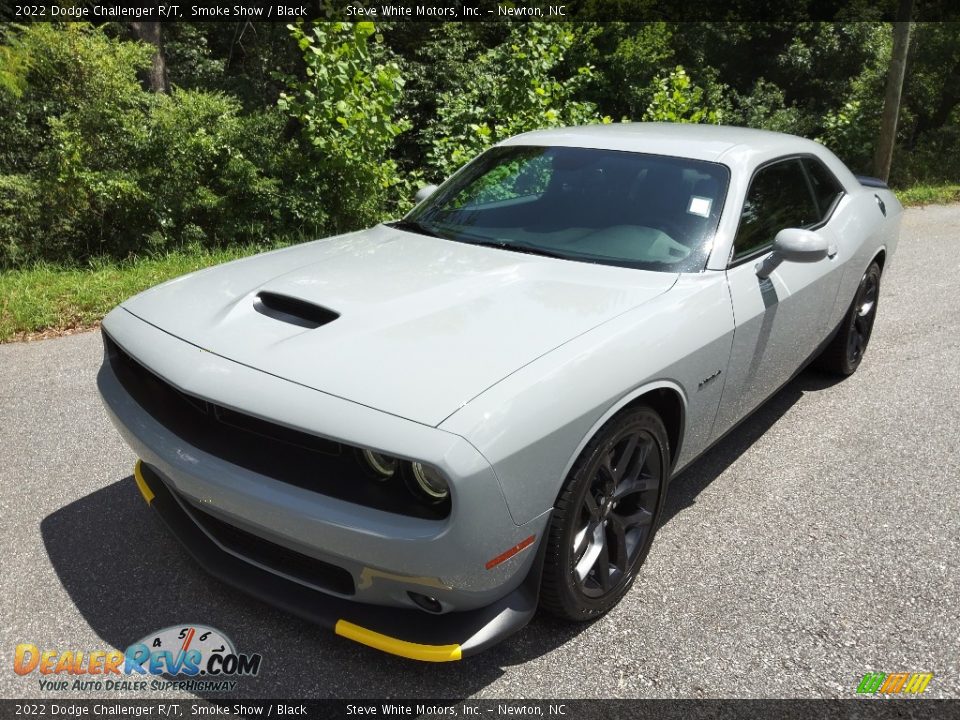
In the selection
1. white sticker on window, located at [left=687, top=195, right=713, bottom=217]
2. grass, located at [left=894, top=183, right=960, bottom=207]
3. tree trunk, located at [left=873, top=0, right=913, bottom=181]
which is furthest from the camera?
grass, located at [left=894, top=183, right=960, bottom=207]

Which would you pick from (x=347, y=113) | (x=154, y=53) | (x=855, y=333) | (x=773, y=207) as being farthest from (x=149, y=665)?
(x=154, y=53)

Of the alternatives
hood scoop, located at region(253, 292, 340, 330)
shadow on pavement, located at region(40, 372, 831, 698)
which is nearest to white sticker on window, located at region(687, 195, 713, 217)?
shadow on pavement, located at region(40, 372, 831, 698)

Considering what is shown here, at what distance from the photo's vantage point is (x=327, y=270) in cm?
294

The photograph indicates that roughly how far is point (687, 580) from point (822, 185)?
2.45 meters

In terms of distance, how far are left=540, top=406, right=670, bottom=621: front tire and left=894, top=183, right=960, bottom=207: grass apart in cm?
1085

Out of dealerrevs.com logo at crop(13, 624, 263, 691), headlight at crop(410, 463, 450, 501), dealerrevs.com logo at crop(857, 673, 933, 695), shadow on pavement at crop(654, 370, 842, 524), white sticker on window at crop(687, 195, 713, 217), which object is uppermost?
white sticker on window at crop(687, 195, 713, 217)

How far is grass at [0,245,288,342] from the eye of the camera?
5.45m

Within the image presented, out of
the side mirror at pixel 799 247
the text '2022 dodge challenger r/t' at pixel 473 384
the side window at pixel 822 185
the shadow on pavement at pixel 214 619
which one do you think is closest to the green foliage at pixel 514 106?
the side window at pixel 822 185

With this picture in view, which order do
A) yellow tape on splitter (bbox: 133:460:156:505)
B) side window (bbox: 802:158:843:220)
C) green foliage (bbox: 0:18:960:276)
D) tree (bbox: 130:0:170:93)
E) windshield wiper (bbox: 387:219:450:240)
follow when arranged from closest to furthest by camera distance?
1. yellow tape on splitter (bbox: 133:460:156:505)
2. windshield wiper (bbox: 387:219:450:240)
3. side window (bbox: 802:158:843:220)
4. green foliage (bbox: 0:18:960:276)
5. tree (bbox: 130:0:170:93)

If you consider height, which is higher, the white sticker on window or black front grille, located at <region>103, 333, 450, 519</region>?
the white sticker on window

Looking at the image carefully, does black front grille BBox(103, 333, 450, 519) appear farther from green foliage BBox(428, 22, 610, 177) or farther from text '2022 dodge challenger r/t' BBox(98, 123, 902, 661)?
green foliage BBox(428, 22, 610, 177)

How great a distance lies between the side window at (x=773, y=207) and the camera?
3.20 meters

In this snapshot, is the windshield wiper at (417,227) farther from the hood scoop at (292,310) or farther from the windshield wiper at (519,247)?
the hood scoop at (292,310)

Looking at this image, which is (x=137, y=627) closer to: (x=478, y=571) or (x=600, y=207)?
(x=478, y=571)
